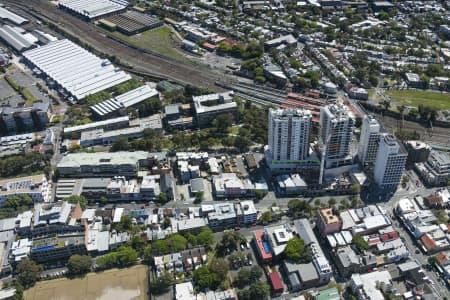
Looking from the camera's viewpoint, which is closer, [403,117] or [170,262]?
[170,262]

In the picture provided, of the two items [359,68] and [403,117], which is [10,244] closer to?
[403,117]

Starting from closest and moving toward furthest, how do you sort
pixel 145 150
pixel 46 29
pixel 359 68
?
pixel 145 150, pixel 359 68, pixel 46 29

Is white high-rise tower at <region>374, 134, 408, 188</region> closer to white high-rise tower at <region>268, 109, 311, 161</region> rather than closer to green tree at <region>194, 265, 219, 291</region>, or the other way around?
white high-rise tower at <region>268, 109, 311, 161</region>

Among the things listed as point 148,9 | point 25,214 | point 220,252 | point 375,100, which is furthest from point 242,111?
point 148,9

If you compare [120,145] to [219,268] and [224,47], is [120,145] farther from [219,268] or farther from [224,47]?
[224,47]

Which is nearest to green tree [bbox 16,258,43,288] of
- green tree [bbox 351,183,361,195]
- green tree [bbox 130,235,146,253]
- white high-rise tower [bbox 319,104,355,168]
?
green tree [bbox 130,235,146,253]

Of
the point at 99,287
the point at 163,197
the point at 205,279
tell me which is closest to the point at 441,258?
the point at 205,279

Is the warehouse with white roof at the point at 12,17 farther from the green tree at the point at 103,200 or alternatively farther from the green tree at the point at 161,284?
the green tree at the point at 161,284

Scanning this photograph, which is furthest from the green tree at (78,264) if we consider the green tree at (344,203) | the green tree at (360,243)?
the green tree at (344,203)
